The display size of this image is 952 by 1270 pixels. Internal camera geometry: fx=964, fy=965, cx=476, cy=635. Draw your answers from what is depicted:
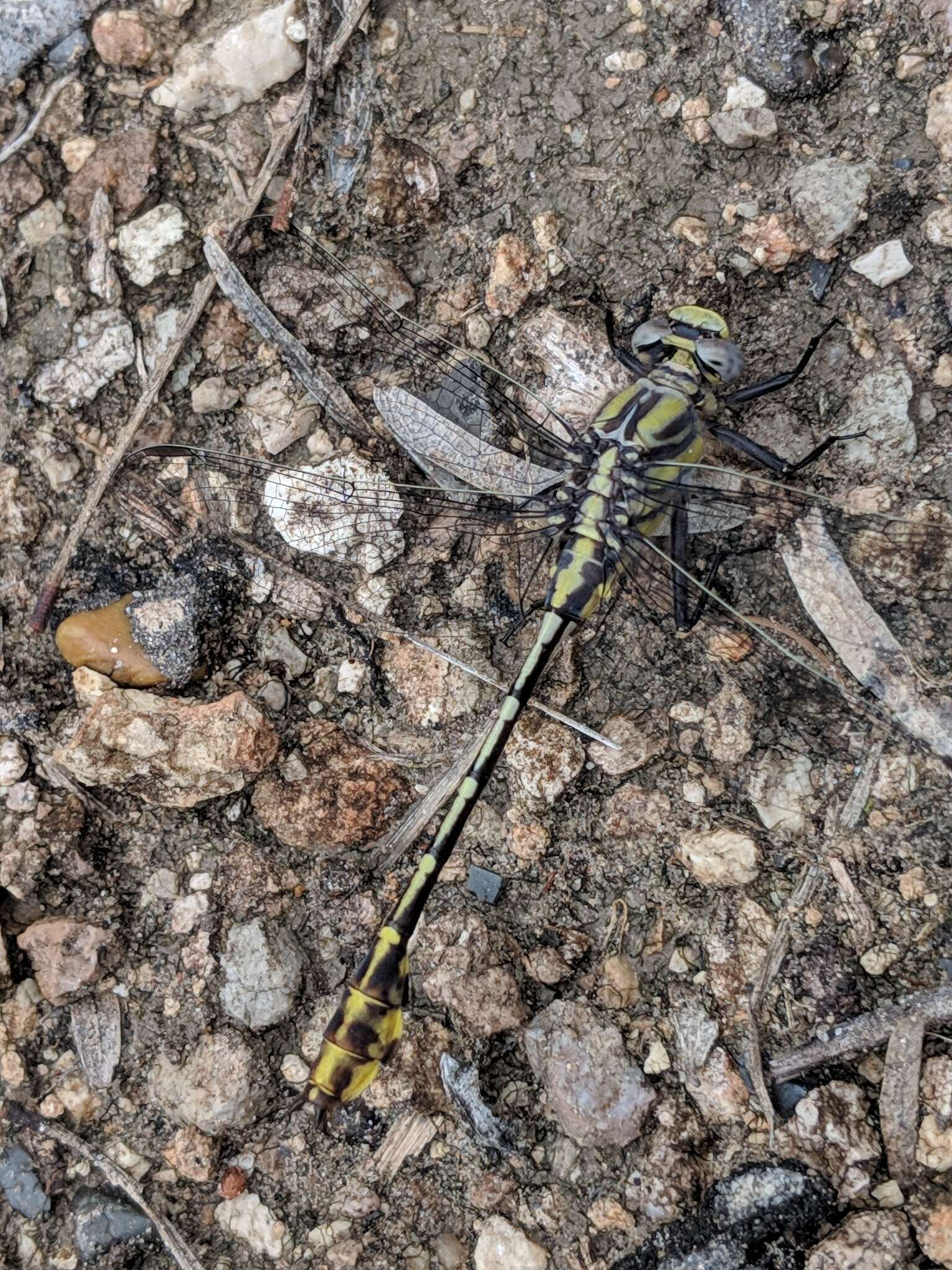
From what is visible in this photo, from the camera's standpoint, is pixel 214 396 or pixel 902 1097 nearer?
pixel 902 1097

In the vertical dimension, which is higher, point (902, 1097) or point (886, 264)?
point (886, 264)

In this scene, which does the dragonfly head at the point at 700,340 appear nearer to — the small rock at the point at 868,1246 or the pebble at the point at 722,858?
the pebble at the point at 722,858

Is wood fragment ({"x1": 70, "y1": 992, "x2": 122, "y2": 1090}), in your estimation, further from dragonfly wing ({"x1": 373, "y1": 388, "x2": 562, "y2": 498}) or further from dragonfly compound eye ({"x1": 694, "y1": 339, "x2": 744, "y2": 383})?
dragonfly compound eye ({"x1": 694, "y1": 339, "x2": 744, "y2": 383})

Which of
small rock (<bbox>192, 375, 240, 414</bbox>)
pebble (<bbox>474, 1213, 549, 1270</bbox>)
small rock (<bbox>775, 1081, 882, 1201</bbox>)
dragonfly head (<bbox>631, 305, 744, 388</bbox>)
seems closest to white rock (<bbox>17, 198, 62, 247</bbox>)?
small rock (<bbox>192, 375, 240, 414</bbox>)

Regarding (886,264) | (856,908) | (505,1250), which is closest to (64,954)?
(505,1250)

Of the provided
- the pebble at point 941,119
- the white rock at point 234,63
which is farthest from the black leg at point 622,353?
the white rock at point 234,63

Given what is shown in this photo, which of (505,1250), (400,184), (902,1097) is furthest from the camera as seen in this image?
(400,184)

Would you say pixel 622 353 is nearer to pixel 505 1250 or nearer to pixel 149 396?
pixel 149 396
